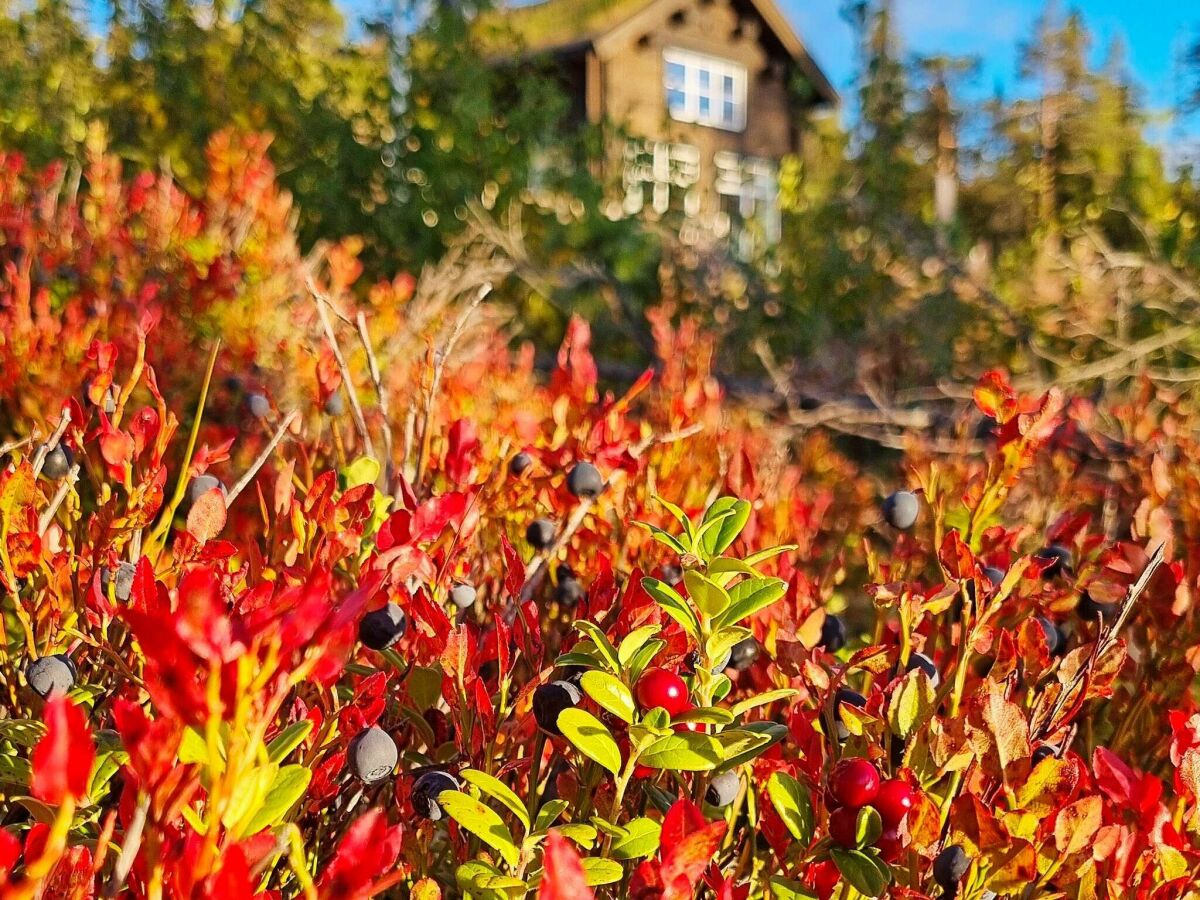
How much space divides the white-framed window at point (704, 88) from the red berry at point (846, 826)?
1799cm

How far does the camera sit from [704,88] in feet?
60.5

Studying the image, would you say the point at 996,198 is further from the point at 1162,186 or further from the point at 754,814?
the point at 754,814

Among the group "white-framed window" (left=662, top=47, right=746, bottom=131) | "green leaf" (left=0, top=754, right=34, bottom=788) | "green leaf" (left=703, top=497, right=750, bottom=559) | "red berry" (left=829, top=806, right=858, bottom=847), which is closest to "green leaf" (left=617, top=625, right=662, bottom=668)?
"green leaf" (left=703, top=497, right=750, bottom=559)

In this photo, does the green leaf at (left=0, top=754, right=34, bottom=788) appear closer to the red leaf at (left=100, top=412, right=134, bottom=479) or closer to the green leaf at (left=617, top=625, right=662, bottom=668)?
the red leaf at (left=100, top=412, right=134, bottom=479)

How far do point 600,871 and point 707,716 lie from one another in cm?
15

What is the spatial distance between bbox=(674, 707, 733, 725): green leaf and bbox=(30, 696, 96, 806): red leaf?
1.54 ft

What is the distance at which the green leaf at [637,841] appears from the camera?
2.75ft

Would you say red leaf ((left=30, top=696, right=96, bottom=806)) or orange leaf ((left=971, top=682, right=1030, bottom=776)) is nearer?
red leaf ((left=30, top=696, right=96, bottom=806))

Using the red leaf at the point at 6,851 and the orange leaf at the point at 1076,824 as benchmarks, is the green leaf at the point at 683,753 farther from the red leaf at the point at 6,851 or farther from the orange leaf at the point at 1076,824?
the red leaf at the point at 6,851

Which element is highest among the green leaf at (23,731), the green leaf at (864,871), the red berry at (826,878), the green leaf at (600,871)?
the green leaf at (23,731)

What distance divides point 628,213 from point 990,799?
7.12 metres

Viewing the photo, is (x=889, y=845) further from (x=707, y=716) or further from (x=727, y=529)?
(x=727, y=529)

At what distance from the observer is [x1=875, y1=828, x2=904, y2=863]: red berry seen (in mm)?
863

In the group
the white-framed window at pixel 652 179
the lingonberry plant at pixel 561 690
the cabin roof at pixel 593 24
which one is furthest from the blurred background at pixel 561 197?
the cabin roof at pixel 593 24
